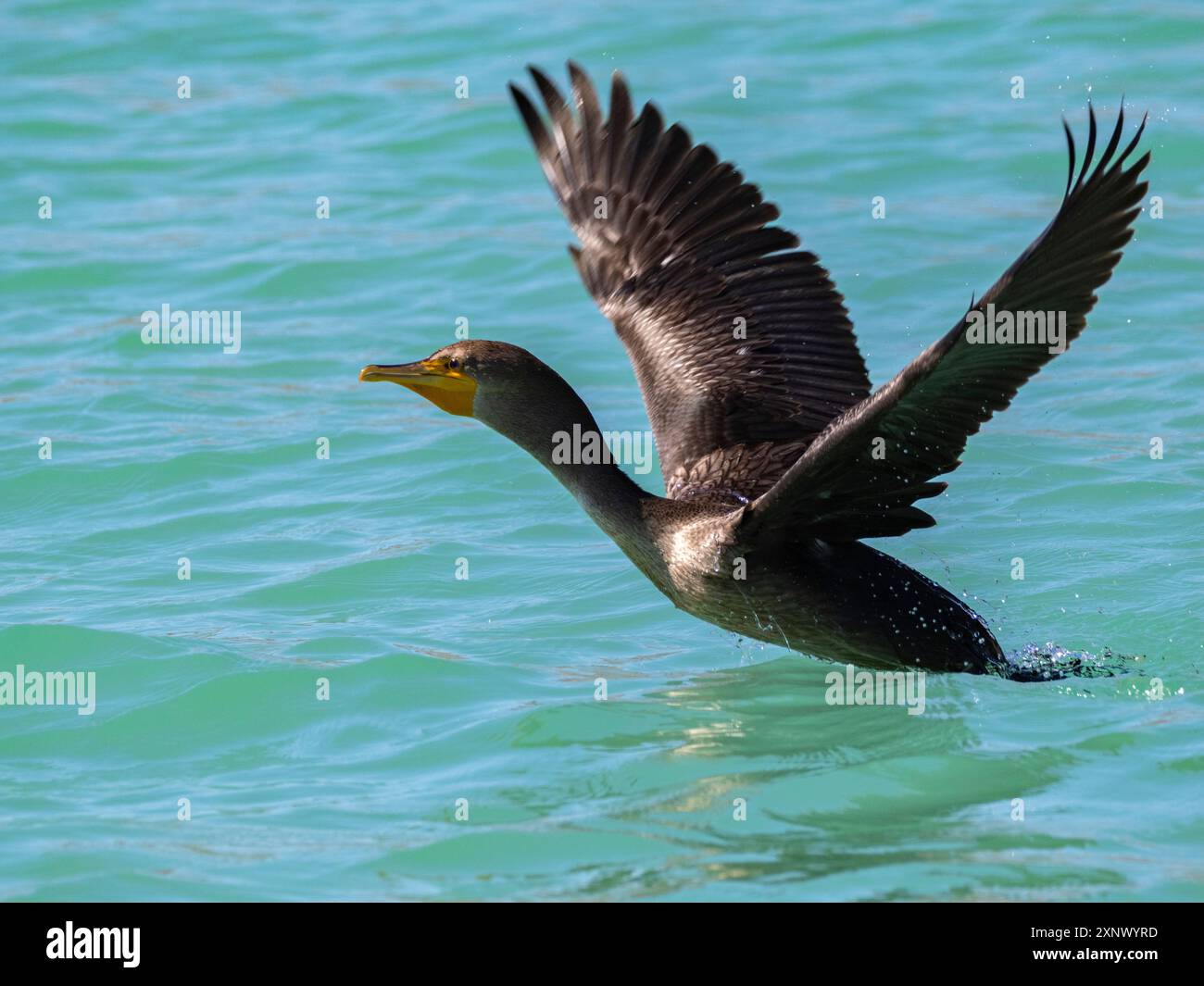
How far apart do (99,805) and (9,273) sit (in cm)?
605

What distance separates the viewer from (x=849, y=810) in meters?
5.62

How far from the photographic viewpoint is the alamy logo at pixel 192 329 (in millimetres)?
10281

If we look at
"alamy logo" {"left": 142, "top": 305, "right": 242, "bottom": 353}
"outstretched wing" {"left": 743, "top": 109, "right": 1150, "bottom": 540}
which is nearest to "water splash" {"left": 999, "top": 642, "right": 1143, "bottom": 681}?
"outstretched wing" {"left": 743, "top": 109, "right": 1150, "bottom": 540}

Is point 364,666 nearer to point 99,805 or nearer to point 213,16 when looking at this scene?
point 99,805

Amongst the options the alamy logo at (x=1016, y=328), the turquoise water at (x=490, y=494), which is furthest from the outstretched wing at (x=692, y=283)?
the alamy logo at (x=1016, y=328)

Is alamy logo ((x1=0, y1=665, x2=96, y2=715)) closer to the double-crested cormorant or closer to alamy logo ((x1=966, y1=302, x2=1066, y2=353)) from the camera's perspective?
the double-crested cormorant

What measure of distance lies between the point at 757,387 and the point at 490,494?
1939 millimetres

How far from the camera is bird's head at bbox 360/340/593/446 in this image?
6.49 meters

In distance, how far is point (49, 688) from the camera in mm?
6727

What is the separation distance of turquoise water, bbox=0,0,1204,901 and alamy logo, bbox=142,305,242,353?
0.11m

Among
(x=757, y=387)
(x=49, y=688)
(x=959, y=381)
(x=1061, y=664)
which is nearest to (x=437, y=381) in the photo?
(x=757, y=387)

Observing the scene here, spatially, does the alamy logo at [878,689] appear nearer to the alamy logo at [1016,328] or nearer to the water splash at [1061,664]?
the water splash at [1061,664]

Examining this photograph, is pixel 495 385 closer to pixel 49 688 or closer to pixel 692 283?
pixel 692 283

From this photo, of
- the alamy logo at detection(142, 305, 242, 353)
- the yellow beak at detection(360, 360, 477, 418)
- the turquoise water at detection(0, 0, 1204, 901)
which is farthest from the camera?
the alamy logo at detection(142, 305, 242, 353)
